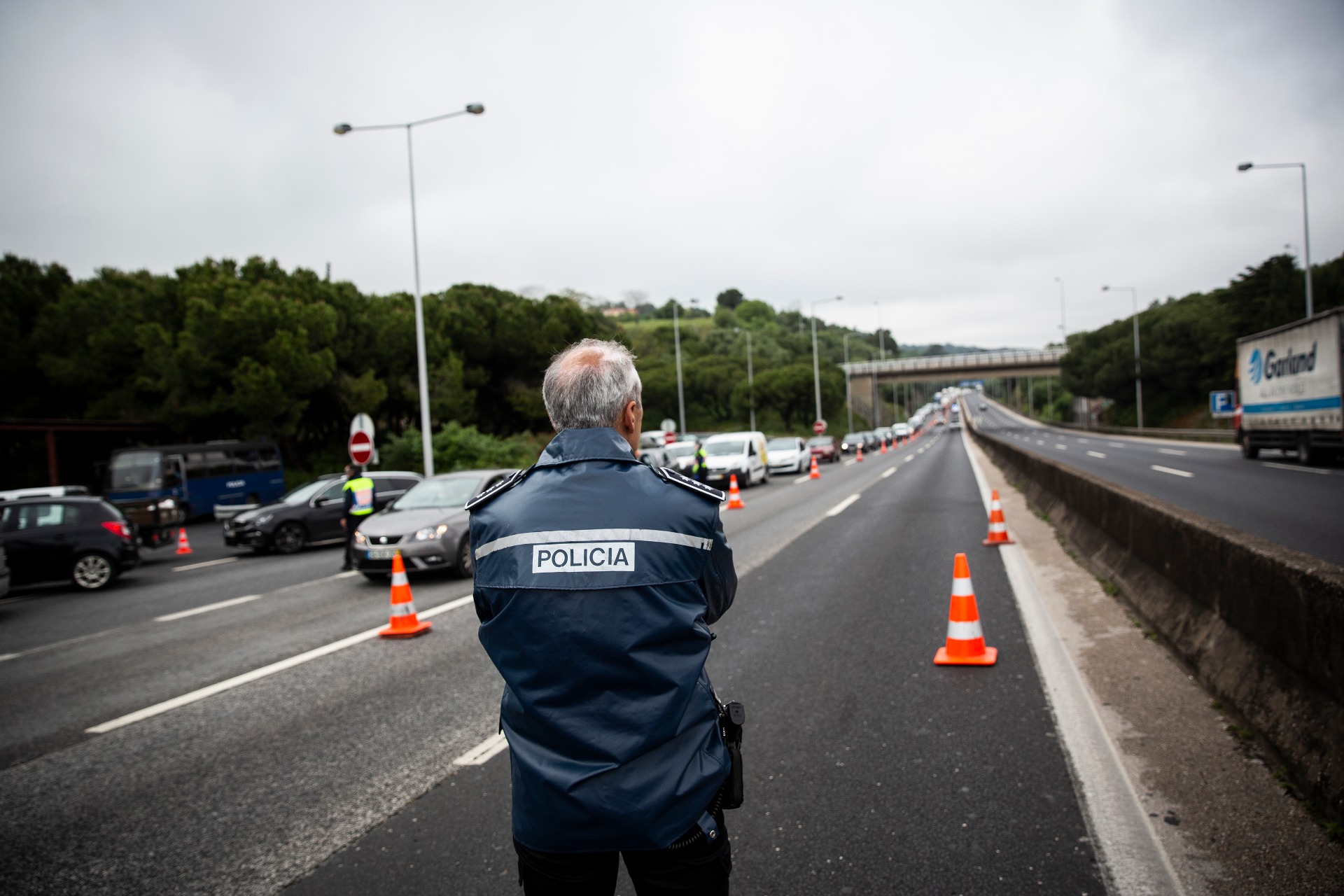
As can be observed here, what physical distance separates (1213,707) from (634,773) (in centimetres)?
430

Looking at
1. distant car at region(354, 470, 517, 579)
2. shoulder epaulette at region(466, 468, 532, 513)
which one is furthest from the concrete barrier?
distant car at region(354, 470, 517, 579)

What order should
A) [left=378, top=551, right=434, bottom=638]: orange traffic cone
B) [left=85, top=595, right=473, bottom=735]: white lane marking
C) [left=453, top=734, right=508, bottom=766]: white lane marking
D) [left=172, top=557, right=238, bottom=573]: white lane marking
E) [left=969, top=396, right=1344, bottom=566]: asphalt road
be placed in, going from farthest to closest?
[left=172, top=557, right=238, bottom=573]: white lane marking → [left=969, top=396, right=1344, bottom=566]: asphalt road → [left=378, top=551, right=434, bottom=638]: orange traffic cone → [left=85, top=595, right=473, bottom=735]: white lane marking → [left=453, top=734, right=508, bottom=766]: white lane marking

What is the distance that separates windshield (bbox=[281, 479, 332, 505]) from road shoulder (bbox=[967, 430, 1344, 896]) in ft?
47.5

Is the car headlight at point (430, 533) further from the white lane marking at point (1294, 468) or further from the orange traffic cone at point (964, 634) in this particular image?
the white lane marking at point (1294, 468)

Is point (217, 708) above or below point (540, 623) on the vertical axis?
below

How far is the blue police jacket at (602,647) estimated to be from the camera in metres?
1.78

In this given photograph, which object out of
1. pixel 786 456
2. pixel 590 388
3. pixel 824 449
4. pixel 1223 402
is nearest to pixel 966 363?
pixel 1223 402

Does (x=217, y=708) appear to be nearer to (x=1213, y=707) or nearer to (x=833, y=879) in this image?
(x=833, y=879)

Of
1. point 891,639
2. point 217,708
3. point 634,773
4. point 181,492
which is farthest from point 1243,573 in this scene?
point 181,492

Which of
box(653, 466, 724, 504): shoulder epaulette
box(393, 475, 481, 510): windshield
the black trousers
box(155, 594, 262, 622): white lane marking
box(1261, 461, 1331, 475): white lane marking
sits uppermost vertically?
box(653, 466, 724, 504): shoulder epaulette

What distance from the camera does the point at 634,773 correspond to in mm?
1798

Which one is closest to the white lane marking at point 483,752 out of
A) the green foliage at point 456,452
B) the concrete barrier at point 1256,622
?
the concrete barrier at point 1256,622

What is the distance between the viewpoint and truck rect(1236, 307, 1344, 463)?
18625 millimetres

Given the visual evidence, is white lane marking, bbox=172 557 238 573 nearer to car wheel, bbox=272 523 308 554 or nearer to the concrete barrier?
car wheel, bbox=272 523 308 554
